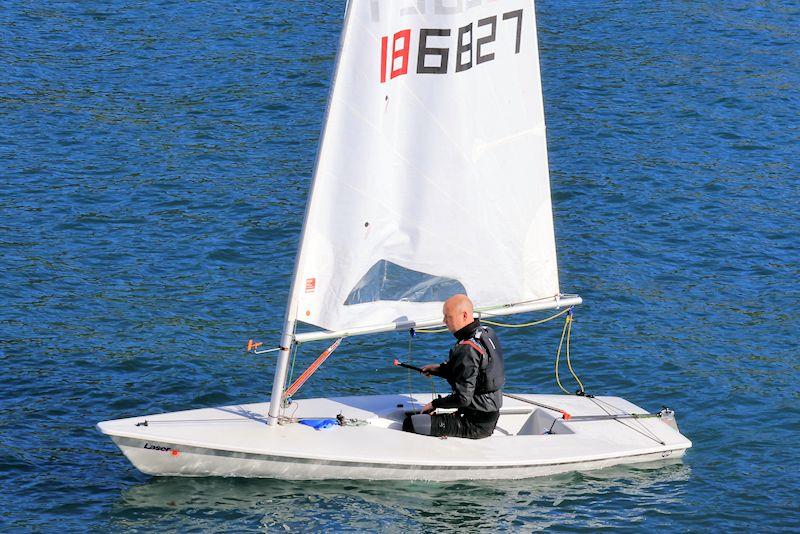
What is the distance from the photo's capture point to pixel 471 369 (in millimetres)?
12789

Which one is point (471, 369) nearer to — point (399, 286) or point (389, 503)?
point (399, 286)

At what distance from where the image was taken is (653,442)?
13.7 metres

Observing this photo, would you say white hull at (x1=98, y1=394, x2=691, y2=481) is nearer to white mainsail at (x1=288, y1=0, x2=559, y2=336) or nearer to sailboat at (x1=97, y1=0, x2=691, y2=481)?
sailboat at (x1=97, y1=0, x2=691, y2=481)

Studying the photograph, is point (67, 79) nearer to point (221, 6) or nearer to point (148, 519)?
A: point (221, 6)

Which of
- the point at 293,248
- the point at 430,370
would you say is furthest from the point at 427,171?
the point at 293,248

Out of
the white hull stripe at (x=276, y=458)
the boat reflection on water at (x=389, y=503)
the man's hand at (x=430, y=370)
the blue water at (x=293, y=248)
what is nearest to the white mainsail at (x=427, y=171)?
the man's hand at (x=430, y=370)

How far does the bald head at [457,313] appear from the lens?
41.9 ft

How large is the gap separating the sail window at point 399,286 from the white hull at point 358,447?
4.53 feet

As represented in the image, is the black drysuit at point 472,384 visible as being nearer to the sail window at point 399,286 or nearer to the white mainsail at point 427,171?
the sail window at point 399,286

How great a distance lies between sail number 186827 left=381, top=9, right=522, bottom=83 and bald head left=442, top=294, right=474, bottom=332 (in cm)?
231

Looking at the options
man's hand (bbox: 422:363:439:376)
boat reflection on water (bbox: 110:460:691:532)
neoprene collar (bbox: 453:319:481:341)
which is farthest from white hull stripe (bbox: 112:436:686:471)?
neoprene collar (bbox: 453:319:481:341)

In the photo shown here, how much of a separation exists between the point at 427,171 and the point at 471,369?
2.09 metres

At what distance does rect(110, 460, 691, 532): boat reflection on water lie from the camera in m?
12.4

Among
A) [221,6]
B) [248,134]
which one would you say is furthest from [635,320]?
[221,6]
